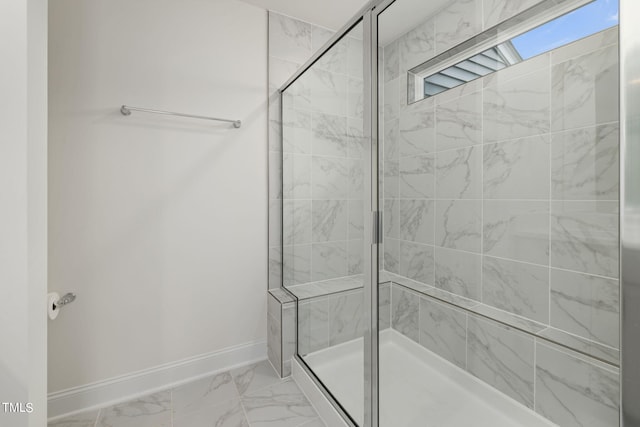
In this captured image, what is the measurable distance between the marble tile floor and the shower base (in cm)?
23

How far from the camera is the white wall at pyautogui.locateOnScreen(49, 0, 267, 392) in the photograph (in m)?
1.36

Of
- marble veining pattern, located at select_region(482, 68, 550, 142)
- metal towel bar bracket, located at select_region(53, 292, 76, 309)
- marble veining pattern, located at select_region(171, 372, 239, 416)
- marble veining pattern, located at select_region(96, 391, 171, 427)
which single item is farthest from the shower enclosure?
metal towel bar bracket, located at select_region(53, 292, 76, 309)

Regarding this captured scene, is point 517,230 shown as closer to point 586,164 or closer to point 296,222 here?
point 586,164

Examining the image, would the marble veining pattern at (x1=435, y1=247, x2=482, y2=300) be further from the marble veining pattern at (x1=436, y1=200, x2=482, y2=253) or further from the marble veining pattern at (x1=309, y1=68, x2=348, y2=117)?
the marble veining pattern at (x1=309, y1=68, x2=348, y2=117)

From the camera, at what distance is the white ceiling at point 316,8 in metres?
1.72

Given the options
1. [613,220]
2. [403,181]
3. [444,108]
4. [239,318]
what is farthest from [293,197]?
[613,220]

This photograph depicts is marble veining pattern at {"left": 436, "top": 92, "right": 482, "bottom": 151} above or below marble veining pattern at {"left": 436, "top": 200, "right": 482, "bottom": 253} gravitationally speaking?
above

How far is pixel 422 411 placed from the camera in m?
1.23

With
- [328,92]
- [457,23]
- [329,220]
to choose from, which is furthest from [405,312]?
[457,23]

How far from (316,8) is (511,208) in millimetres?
1637

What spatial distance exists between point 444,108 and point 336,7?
1.06m

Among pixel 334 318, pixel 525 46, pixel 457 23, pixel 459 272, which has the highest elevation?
pixel 457 23

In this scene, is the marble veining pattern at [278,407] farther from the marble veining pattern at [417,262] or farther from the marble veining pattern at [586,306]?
the marble veining pattern at [586,306]

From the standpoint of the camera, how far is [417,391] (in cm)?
129
